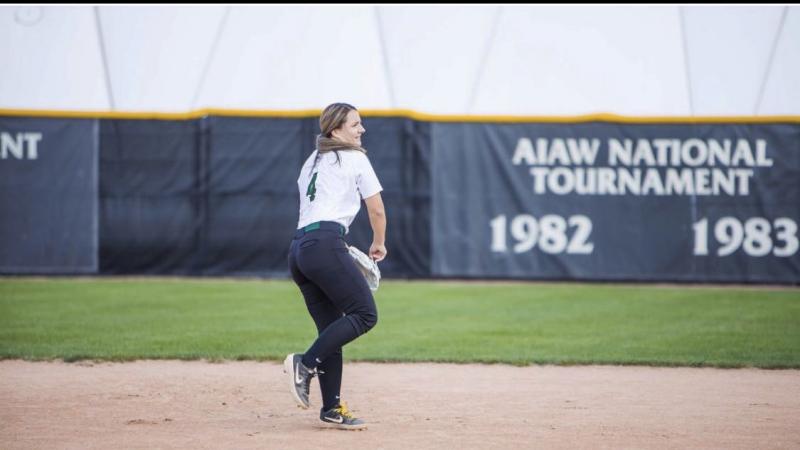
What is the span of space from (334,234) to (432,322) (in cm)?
587

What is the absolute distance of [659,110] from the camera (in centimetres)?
1823

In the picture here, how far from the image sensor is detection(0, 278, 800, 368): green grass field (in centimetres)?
947

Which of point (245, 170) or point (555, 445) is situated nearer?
point (555, 445)

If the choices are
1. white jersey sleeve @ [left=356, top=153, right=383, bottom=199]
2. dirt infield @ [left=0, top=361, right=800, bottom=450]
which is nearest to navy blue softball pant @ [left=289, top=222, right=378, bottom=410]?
white jersey sleeve @ [left=356, top=153, right=383, bottom=199]

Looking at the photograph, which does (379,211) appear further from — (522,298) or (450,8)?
(450,8)

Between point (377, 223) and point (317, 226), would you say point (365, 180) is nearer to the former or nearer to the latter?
point (377, 223)

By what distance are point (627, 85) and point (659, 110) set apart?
0.75 meters

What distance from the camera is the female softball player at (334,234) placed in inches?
234

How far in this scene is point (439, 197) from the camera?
16.1 metres

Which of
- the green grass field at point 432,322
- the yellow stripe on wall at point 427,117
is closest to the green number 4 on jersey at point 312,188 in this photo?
the green grass field at point 432,322

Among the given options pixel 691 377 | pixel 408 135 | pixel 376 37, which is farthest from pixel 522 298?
pixel 376 37

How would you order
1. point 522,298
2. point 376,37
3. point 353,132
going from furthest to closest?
point 376,37 < point 522,298 < point 353,132

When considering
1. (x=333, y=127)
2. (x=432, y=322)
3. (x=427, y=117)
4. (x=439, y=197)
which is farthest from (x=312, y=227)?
(x=427, y=117)

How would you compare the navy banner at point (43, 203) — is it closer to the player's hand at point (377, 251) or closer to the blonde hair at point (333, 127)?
the blonde hair at point (333, 127)
